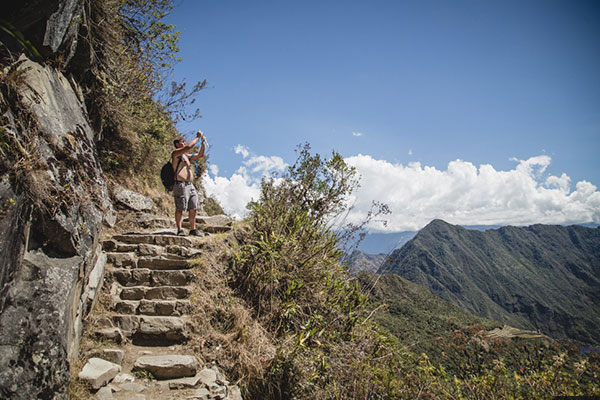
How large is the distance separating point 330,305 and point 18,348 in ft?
13.5

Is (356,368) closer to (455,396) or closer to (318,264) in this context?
(455,396)

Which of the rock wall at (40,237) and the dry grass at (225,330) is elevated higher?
the rock wall at (40,237)

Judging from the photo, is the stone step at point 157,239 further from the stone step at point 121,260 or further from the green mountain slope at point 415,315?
the green mountain slope at point 415,315

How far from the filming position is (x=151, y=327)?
3863 mm

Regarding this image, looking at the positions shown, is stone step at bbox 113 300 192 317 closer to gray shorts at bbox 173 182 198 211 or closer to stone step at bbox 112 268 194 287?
stone step at bbox 112 268 194 287

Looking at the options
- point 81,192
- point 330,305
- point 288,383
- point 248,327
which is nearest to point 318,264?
point 330,305

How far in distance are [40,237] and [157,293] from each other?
6.51 ft

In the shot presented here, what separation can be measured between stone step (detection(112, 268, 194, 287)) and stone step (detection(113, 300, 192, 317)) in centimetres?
47

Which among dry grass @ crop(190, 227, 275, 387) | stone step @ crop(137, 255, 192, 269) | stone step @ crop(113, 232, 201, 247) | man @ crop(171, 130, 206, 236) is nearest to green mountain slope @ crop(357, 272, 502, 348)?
dry grass @ crop(190, 227, 275, 387)

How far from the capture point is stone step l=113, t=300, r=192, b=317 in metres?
4.17

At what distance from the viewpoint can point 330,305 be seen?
5.12 metres

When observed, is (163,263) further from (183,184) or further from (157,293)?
(183,184)

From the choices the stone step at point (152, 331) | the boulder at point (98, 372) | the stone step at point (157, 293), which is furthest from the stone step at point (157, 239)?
the boulder at point (98, 372)

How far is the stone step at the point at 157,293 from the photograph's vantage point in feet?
14.5
